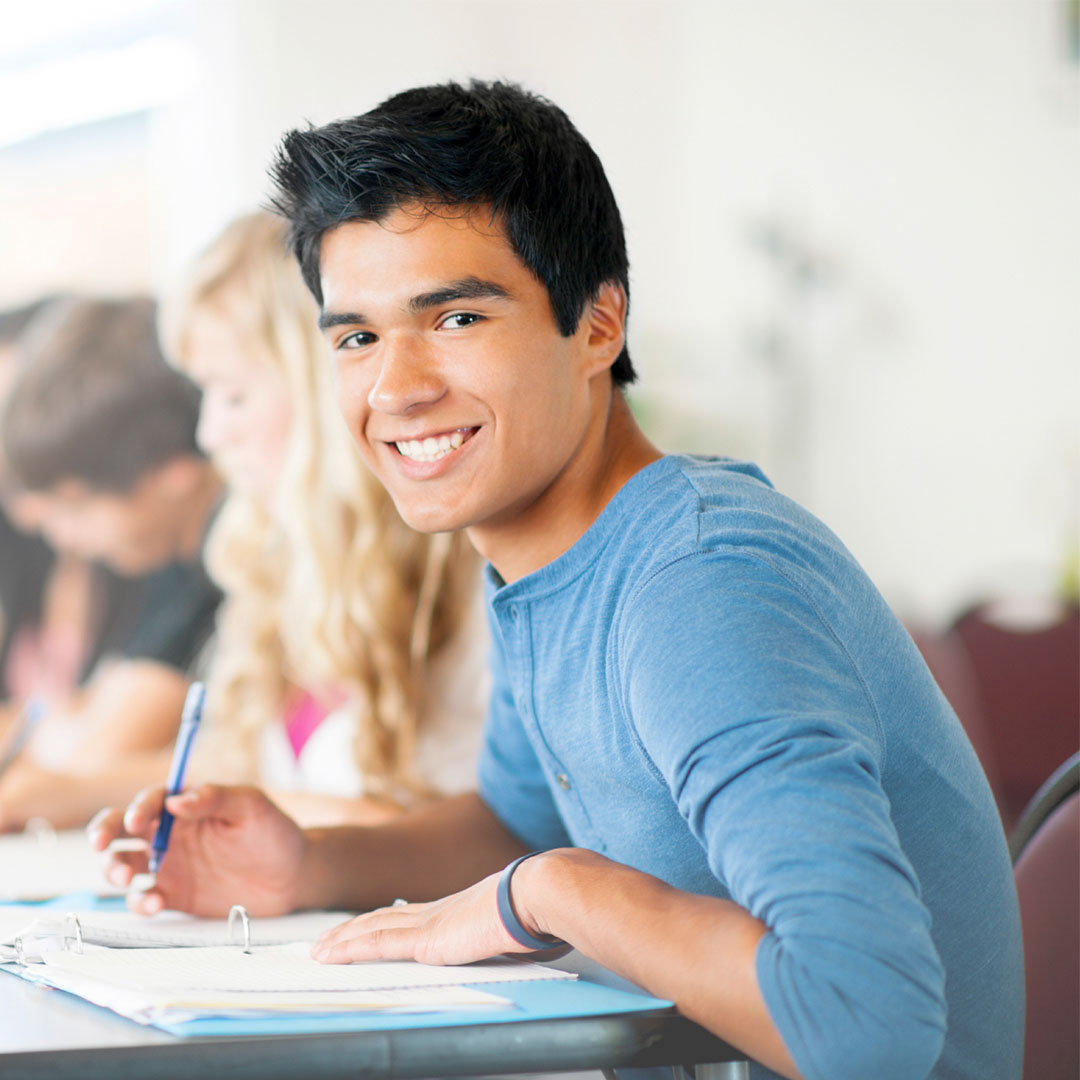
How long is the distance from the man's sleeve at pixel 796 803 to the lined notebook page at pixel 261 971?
0.57ft

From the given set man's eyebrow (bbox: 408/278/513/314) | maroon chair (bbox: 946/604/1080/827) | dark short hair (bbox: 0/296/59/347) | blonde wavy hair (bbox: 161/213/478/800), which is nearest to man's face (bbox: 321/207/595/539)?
man's eyebrow (bbox: 408/278/513/314)

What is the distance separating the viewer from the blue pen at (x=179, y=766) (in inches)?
43.3

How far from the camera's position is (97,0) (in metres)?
3.79

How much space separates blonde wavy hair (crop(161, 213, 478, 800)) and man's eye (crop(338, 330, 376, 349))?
24.7 inches

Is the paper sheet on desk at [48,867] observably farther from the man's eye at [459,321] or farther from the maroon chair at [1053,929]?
the maroon chair at [1053,929]

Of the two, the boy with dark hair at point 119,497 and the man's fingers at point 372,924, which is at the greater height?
the boy with dark hair at point 119,497

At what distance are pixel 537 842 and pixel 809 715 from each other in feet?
2.04

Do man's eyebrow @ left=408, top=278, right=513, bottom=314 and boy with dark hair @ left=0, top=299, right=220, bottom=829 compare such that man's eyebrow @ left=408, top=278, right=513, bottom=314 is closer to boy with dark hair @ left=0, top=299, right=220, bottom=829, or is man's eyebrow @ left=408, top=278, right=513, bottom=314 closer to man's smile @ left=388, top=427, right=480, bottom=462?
man's smile @ left=388, top=427, right=480, bottom=462

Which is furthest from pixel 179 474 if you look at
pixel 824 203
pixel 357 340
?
pixel 824 203

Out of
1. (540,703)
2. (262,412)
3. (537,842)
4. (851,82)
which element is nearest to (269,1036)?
(540,703)

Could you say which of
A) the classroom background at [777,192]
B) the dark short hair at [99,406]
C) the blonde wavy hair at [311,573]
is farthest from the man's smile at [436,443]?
the classroom background at [777,192]

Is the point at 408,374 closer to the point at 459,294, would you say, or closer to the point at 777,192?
the point at 459,294

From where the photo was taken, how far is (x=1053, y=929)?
3.59 ft

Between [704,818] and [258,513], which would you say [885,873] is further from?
[258,513]
